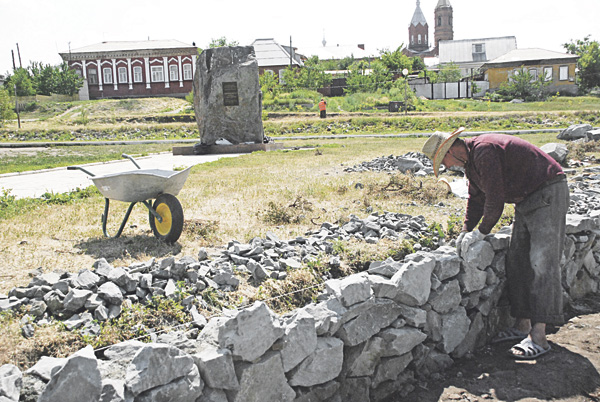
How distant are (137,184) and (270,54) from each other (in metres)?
58.2

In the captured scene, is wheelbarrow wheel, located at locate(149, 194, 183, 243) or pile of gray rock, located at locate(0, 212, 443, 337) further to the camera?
wheelbarrow wheel, located at locate(149, 194, 183, 243)

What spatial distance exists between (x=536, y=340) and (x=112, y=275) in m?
3.46

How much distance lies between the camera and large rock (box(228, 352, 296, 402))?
10.3 feet

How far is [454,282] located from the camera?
448cm

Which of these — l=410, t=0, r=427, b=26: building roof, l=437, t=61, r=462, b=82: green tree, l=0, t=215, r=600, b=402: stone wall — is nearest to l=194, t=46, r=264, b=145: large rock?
l=0, t=215, r=600, b=402: stone wall

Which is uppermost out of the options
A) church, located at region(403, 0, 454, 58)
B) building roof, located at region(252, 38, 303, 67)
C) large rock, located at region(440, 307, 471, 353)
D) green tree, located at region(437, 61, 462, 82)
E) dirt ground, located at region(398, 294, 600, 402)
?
church, located at region(403, 0, 454, 58)

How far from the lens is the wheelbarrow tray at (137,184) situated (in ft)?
18.3

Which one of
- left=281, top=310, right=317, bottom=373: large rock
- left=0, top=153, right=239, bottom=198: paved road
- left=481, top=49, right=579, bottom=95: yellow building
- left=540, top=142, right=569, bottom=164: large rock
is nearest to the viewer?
left=281, top=310, right=317, bottom=373: large rock

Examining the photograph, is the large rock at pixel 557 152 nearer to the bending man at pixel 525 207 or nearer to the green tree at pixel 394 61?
the bending man at pixel 525 207

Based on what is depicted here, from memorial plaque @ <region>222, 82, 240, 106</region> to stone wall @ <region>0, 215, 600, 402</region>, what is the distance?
14814 millimetres

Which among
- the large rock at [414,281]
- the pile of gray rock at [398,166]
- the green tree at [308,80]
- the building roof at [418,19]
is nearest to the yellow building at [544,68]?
the green tree at [308,80]

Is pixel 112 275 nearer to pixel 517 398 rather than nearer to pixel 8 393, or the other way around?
pixel 8 393

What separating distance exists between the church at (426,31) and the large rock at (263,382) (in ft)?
324

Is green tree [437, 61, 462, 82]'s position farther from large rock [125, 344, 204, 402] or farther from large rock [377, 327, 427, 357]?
large rock [125, 344, 204, 402]
